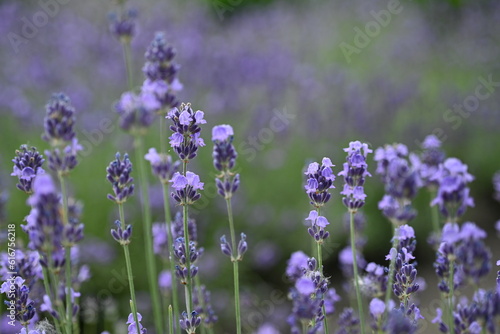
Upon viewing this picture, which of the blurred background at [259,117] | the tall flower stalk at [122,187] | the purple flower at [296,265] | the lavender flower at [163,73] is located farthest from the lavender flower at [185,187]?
the blurred background at [259,117]

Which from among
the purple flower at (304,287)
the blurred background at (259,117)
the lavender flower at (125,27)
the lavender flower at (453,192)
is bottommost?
the purple flower at (304,287)

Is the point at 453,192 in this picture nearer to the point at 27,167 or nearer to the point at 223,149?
the point at 223,149

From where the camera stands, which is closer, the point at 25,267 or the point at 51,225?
the point at 51,225

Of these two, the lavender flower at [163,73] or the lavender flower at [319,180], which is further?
the lavender flower at [319,180]

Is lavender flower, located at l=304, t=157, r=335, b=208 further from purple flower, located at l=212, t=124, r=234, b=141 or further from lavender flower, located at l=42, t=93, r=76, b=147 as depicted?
lavender flower, located at l=42, t=93, r=76, b=147

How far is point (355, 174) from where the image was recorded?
1.79m

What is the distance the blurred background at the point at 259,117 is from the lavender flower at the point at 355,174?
161 cm

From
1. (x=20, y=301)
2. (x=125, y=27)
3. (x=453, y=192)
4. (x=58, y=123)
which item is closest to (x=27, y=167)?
(x=58, y=123)

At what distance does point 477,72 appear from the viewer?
779 centimetres

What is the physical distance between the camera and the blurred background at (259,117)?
4.46 metres

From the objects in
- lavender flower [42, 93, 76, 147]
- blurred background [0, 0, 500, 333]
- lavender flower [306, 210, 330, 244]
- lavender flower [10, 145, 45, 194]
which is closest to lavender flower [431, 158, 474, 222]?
lavender flower [306, 210, 330, 244]

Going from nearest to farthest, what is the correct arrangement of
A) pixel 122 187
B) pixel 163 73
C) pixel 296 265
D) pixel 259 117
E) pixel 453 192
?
pixel 453 192
pixel 163 73
pixel 122 187
pixel 296 265
pixel 259 117

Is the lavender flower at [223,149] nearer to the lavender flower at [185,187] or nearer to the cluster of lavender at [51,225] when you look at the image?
the lavender flower at [185,187]

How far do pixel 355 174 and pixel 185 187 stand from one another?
0.50 metres
